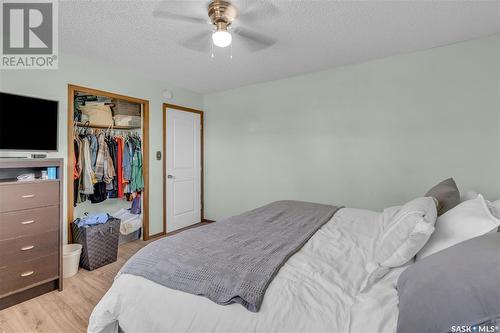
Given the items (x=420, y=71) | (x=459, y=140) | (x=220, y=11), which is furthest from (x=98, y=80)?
(x=459, y=140)

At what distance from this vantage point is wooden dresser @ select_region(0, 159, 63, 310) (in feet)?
6.18

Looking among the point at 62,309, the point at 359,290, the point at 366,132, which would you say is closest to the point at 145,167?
the point at 62,309

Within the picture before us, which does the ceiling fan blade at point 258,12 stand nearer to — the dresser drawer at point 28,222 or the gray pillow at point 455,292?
the gray pillow at point 455,292

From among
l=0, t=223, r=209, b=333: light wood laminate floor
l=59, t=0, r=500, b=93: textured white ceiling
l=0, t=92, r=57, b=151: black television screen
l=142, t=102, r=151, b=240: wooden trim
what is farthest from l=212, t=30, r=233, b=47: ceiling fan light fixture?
l=0, t=223, r=209, b=333: light wood laminate floor

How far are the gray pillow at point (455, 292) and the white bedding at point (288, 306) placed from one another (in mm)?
118

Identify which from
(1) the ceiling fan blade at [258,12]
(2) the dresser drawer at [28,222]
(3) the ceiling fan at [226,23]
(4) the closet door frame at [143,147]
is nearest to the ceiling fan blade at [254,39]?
(3) the ceiling fan at [226,23]

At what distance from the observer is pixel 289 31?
7.08ft

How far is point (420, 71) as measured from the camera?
2.56 m

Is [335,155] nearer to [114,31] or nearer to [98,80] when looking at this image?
[114,31]

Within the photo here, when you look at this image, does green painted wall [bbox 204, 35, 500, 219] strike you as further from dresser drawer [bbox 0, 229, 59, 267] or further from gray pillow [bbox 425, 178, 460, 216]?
dresser drawer [bbox 0, 229, 59, 267]

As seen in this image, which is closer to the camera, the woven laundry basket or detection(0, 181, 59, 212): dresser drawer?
detection(0, 181, 59, 212): dresser drawer

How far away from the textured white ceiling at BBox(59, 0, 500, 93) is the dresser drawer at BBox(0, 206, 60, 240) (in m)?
1.55

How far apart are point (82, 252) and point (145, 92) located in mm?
2069

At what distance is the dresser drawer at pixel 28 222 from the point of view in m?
1.88
